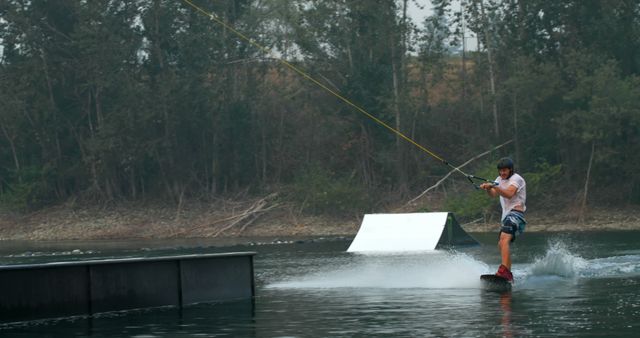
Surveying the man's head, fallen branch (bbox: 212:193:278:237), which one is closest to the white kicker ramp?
the man's head

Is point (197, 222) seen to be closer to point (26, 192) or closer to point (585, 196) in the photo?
point (26, 192)

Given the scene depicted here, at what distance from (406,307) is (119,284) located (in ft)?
12.8

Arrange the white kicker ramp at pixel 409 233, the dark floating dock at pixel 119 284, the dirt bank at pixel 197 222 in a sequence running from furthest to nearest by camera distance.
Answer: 1. the dirt bank at pixel 197 222
2. the white kicker ramp at pixel 409 233
3. the dark floating dock at pixel 119 284

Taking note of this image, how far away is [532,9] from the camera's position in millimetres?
58344

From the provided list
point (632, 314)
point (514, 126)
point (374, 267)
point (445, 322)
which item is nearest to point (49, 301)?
point (445, 322)

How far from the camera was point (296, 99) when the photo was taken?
67438mm

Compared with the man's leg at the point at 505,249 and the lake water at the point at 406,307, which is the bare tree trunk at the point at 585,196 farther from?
the man's leg at the point at 505,249

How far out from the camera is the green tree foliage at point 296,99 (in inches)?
2249

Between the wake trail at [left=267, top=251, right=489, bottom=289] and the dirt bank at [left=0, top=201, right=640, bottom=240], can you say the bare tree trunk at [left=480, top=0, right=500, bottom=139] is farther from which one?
the wake trail at [left=267, top=251, right=489, bottom=289]

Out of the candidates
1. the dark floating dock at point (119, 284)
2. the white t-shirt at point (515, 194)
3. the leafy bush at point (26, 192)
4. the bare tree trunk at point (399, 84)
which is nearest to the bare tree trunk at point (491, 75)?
the bare tree trunk at point (399, 84)

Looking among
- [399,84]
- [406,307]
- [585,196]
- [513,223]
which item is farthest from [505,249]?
[399,84]

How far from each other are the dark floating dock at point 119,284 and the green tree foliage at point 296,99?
119ft

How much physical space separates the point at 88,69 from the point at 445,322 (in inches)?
1996

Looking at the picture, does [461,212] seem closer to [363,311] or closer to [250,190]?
[250,190]
